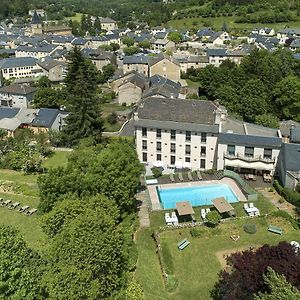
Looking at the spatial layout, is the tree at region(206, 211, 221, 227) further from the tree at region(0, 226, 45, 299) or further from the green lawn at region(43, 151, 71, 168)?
the green lawn at region(43, 151, 71, 168)

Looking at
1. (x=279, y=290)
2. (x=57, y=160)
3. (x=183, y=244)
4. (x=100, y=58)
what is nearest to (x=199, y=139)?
(x=183, y=244)

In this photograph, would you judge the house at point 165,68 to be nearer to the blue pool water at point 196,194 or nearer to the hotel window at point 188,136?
the hotel window at point 188,136

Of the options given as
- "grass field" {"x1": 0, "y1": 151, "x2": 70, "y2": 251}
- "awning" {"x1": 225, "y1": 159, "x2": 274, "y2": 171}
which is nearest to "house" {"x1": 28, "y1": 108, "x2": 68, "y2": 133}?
"grass field" {"x1": 0, "y1": 151, "x2": 70, "y2": 251}

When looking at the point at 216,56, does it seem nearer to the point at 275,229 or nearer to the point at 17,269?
the point at 275,229

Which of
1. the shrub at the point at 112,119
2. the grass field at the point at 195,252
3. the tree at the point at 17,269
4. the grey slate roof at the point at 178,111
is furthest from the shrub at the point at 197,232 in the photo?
the shrub at the point at 112,119

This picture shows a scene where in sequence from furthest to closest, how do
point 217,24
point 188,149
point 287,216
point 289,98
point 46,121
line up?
1. point 217,24
2. point 46,121
3. point 289,98
4. point 188,149
5. point 287,216

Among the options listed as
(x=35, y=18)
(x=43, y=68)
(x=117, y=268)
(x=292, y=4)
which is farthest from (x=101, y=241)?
(x=292, y=4)
